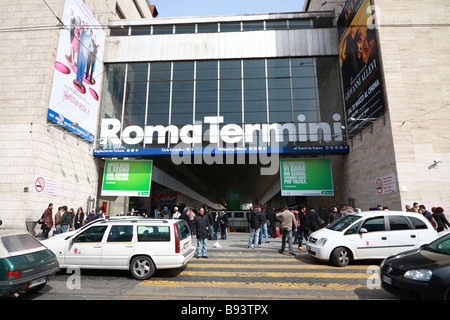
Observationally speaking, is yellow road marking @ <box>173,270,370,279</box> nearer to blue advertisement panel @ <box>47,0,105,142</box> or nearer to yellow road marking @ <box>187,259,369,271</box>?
yellow road marking @ <box>187,259,369,271</box>

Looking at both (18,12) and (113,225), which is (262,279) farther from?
(18,12)

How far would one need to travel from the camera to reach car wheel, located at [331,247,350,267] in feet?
25.6

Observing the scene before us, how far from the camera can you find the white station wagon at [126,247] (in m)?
6.69

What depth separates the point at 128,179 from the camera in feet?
65.9

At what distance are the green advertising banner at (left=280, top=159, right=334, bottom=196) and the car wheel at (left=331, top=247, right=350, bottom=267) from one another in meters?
11.0

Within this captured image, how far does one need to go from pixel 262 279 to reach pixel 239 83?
18.7 meters

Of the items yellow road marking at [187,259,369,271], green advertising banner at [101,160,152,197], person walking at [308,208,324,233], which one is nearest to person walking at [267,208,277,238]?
person walking at [308,208,324,233]

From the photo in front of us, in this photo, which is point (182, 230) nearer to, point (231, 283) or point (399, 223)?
point (231, 283)

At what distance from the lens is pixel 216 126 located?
21234 mm

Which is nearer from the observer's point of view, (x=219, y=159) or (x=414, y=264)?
(x=414, y=264)

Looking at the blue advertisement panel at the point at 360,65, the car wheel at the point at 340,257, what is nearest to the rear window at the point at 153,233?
the car wheel at the point at 340,257

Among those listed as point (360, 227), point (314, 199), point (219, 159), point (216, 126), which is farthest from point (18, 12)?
point (314, 199)

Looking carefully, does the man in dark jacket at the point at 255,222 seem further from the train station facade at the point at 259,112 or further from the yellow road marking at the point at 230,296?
the train station facade at the point at 259,112

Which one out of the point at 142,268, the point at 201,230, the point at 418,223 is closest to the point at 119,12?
the point at 201,230
